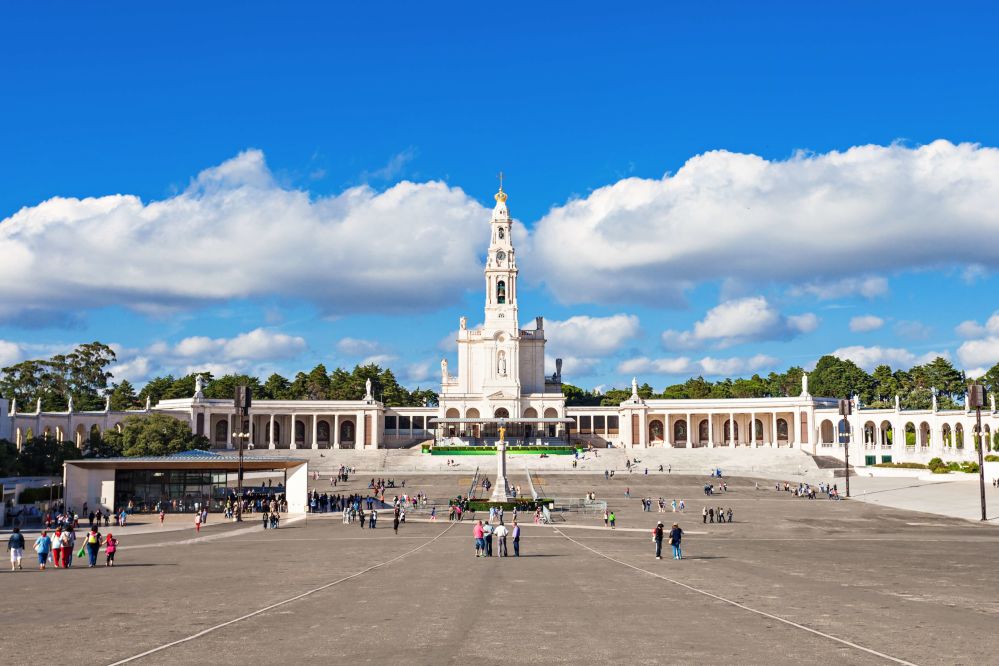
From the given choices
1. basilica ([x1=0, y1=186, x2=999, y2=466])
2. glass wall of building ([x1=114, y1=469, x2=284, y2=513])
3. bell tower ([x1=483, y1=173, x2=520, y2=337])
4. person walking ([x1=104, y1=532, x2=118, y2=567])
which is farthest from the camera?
bell tower ([x1=483, y1=173, x2=520, y2=337])

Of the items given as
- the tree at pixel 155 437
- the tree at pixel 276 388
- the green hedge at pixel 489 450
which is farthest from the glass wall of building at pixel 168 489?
the tree at pixel 276 388

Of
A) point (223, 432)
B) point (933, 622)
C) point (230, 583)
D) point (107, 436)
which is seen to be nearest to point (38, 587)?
point (230, 583)

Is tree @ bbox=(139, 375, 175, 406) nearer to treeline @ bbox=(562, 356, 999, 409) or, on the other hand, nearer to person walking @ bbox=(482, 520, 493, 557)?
treeline @ bbox=(562, 356, 999, 409)

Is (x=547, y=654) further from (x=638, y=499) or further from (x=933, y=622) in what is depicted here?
(x=638, y=499)

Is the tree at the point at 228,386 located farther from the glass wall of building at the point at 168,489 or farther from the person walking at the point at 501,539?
the person walking at the point at 501,539

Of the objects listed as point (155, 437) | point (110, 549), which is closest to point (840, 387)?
point (155, 437)

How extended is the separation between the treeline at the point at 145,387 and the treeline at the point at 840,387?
31942 mm

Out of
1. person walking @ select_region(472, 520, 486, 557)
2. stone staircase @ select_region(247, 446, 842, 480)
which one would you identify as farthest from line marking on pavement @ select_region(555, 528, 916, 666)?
stone staircase @ select_region(247, 446, 842, 480)

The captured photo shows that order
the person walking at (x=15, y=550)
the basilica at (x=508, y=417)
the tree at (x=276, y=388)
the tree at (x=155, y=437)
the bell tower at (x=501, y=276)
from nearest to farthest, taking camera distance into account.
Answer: the person walking at (x=15, y=550)
the tree at (x=155, y=437)
the basilica at (x=508, y=417)
the bell tower at (x=501, y=276)
the tree at (x=276, y=388)

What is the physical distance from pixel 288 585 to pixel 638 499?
48.6m

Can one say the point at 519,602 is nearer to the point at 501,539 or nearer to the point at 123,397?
the point at 501,539

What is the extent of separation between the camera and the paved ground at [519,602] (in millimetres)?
15828

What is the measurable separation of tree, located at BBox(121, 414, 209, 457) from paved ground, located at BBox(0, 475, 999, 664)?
5325cm

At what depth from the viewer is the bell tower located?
441 feet
